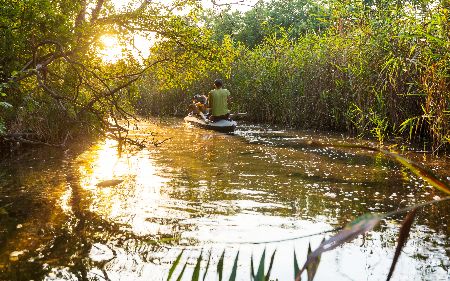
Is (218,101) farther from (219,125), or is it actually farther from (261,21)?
(261,21)

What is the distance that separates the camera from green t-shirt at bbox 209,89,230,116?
17.9 metres

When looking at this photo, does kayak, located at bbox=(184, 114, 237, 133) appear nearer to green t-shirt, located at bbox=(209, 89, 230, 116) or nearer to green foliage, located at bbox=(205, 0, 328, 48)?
green t-shirt, located at bbox=(209, 89, 230, 116)

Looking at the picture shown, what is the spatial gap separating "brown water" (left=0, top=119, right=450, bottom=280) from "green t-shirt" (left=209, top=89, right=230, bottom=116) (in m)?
6.35

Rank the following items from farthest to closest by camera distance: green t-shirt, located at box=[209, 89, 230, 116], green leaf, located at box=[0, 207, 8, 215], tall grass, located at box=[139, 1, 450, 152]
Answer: green t-shirt, located at box=[209, 89, 230, 116] → tall grass, located at box=[139, 1, 450, 152] → green leaf, located at box=[0, 207, 8, 215]

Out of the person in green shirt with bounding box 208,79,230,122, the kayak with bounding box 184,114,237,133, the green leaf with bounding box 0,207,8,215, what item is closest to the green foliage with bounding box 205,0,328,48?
the kayak with bounding box 184,114,237,133

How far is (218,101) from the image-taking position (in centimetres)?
1814

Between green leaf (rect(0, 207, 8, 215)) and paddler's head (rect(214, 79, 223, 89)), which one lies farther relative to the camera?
paddler's head (rect(214, 79, 223, 89))

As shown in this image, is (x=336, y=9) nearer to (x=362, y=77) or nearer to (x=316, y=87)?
(x=362, y=77)

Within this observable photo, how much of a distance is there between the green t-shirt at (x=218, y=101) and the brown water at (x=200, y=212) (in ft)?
20.8

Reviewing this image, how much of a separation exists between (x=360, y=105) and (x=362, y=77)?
0.80 metres

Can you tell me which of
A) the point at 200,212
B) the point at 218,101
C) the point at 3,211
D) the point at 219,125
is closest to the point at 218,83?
the point at 218,101

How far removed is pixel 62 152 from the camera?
39.1 feet

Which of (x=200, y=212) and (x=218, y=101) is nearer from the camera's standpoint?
(x=200, y=212)

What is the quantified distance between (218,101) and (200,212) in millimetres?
12137
